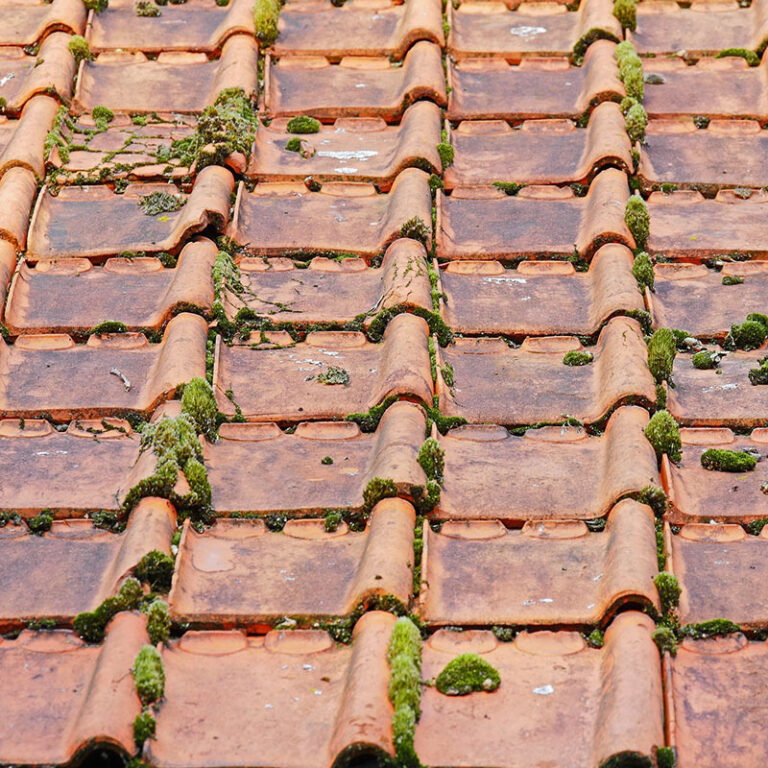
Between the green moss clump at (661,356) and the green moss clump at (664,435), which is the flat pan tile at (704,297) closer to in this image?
the green moss clump at (661,356)

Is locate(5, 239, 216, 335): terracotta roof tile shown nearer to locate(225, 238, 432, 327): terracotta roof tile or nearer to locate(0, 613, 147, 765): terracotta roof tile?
locate(225, 238, 432, 327): terracotta roof tile

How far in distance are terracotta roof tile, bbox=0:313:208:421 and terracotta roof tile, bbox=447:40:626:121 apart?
7.63 ft

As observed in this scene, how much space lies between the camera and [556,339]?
539 cm

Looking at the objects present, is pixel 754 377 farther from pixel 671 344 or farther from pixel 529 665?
pixel 529 665

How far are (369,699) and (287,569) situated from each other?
28.2 inches

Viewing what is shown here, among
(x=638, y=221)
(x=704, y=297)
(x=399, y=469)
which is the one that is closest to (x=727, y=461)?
(x=704, y=297)

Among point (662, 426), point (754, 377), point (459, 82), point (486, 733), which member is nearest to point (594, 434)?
point (662, 426)

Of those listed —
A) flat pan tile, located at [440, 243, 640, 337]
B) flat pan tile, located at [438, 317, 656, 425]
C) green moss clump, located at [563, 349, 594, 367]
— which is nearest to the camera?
flat pan tile, located at [438, 317, 656, 425]

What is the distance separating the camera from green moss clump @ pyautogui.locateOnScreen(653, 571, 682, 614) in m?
4.08

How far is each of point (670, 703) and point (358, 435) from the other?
1.65 m

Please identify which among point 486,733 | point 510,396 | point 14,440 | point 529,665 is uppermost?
point 510,396

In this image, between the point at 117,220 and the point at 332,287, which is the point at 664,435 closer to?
the point at 332,287

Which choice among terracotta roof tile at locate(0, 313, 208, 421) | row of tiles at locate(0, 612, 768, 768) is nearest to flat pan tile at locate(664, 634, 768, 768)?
row of tiles at locate(0, 612, 768, 768)

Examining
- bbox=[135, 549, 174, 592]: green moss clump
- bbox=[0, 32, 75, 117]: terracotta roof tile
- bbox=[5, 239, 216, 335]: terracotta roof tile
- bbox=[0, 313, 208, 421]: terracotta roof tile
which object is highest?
bbox=[0, 32, 75, 117]: terracotta roof tile
